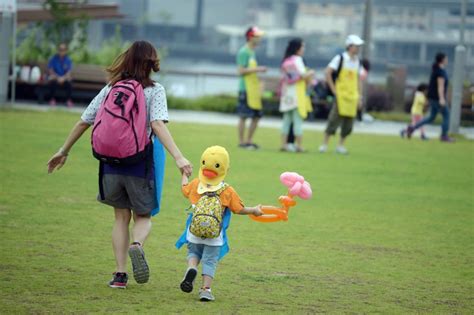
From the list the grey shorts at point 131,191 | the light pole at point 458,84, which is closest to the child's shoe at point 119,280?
the grey shorts at point 131,191

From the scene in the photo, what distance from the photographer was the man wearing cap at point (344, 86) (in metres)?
19.2

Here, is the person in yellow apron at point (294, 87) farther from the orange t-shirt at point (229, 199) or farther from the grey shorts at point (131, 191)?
the orange t-shirt at point (229, 199)

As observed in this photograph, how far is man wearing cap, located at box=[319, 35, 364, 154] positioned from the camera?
1923 cm

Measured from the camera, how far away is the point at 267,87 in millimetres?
30188

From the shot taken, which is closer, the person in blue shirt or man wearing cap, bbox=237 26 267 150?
man wearing cap, bbox=237 26 267 150

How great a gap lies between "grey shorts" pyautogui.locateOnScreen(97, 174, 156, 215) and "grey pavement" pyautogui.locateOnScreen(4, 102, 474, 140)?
17.3m

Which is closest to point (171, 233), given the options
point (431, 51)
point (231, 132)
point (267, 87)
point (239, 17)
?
point (231, 132)

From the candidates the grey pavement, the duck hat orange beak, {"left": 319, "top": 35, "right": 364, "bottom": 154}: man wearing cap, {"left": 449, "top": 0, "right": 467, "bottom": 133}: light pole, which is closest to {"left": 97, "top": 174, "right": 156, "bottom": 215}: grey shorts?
the duck hat orange beak

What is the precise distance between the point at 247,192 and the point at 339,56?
5.93 m

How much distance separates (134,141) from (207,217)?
0.69m

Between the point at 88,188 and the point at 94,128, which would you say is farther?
the point at 88,188

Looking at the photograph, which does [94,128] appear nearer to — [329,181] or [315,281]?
[315,281]

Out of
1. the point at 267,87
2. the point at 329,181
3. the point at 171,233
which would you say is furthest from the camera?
the point at 267,87

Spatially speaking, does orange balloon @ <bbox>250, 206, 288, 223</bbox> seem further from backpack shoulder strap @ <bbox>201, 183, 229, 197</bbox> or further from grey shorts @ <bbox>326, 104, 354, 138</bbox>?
grey shorts @ <bbox>326, 104, 354, 138</bbox>
